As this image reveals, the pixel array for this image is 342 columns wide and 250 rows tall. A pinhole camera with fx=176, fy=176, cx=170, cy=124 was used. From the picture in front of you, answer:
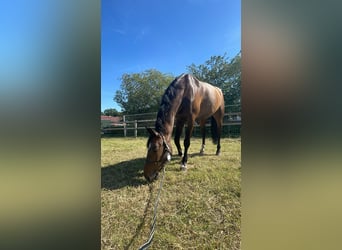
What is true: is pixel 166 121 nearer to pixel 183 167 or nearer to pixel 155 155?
pixel 155 155

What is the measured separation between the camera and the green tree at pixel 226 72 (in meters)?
0.56

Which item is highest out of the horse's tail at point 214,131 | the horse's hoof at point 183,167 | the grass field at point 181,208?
the horse's tail at point 214,131

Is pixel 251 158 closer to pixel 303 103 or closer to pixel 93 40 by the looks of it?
pixel 303 103

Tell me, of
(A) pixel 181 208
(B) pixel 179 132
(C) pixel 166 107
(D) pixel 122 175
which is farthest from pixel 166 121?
(A) pixel 181 208

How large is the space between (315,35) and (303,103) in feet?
0.47

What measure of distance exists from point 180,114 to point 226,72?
2.71 ft

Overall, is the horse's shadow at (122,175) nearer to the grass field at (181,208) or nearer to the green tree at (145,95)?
the grass field at (181,208)

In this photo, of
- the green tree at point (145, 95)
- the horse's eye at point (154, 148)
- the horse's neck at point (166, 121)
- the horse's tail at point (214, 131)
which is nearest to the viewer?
the green tree at point (145, 95)

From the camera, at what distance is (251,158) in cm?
41

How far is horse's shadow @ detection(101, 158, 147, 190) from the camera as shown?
43.3 inches

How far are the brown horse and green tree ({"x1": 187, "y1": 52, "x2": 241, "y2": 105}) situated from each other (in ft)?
0.58

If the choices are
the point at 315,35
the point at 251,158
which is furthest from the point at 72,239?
the point at 315,35

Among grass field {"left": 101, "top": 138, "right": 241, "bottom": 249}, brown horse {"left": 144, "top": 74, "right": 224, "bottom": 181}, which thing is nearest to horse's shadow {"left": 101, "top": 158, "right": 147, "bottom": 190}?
grass field {"left": 101, "top": 138, "right": 241, "bottom": 249}

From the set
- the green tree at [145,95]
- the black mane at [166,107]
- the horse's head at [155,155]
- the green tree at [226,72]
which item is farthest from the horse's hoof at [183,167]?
the green tree at [226,72]
